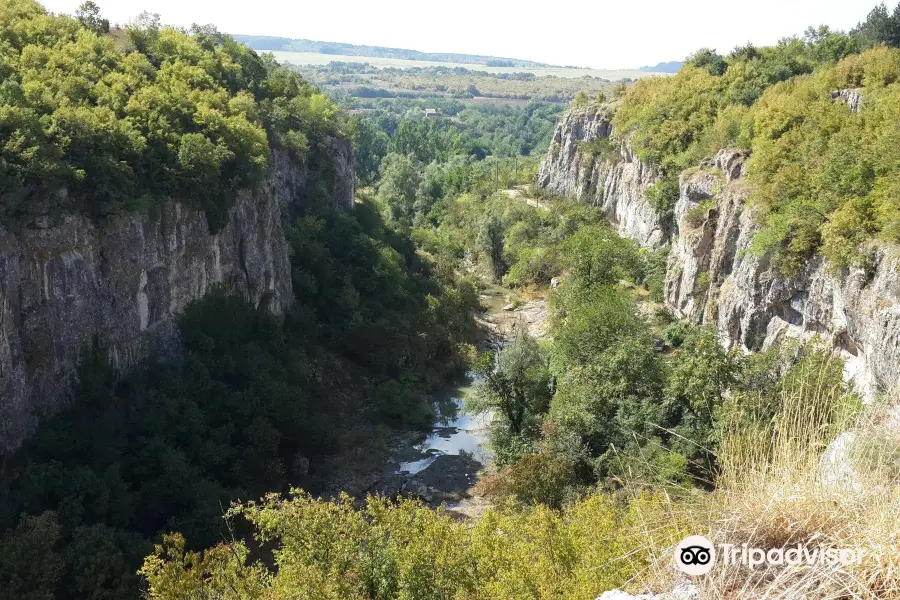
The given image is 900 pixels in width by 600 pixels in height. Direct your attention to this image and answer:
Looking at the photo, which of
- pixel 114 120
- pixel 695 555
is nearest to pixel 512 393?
pixel 114 120

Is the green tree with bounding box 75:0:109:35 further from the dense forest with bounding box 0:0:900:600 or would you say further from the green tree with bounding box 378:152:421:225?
the green tree with bounding box 378:152:421:225

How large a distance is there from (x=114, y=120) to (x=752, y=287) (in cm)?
2793

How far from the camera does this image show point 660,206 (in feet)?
159

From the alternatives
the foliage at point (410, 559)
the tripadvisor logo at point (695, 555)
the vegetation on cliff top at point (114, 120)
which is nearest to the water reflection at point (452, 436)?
the vegetation on cliff top at point (114, 120)

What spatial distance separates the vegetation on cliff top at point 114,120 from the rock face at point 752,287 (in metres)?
23.9

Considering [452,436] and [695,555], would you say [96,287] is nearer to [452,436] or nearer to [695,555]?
[452,436]

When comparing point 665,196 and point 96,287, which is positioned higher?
point 665,196

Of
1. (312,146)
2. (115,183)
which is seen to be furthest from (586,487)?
(312,146)

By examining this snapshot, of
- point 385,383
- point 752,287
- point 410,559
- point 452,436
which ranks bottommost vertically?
point 452,436

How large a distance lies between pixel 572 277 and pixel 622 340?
1788 cm

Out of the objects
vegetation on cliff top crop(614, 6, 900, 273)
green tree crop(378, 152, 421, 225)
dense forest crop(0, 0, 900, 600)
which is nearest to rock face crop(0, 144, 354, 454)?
dense forest crop(0, 0, 900, 600)

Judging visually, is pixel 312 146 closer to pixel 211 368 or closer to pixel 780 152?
pixel 211 368

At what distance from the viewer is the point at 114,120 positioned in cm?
2955

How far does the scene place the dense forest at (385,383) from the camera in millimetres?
13648
